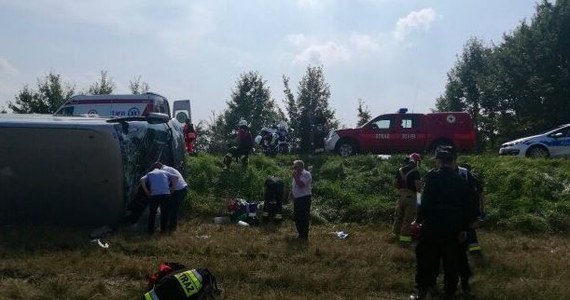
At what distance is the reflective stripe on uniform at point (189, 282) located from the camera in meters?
7.10

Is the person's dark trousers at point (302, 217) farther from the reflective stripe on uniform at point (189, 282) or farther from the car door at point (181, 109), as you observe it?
the car door at point (181, 109)

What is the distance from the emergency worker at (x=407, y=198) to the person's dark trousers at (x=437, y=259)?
12.7 feet

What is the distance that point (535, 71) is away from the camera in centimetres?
3762

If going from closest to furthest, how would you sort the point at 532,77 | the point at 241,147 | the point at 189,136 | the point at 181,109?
1. the point at 241,147
2. the point at 189,136
3. the point at 181,109
4. the point at 532,77

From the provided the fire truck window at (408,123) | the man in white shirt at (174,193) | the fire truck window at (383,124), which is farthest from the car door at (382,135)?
the man in white shirt at (174,193)

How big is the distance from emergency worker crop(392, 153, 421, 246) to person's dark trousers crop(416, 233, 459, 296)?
3858mm

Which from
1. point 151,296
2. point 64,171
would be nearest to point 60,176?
point 64,171

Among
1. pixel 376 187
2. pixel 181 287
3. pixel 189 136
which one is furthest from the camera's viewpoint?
pixel 189 136

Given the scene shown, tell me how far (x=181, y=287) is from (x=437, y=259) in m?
2.95

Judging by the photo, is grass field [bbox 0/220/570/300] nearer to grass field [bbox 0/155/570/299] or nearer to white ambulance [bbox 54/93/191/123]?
grass field [bbox 0/155/570/299]

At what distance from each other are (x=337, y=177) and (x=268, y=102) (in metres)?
30.0

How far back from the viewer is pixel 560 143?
838 inches

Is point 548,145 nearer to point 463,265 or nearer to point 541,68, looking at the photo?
point 463,265

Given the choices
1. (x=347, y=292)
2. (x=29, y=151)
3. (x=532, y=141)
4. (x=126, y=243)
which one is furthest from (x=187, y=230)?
(x=532, y=141)
